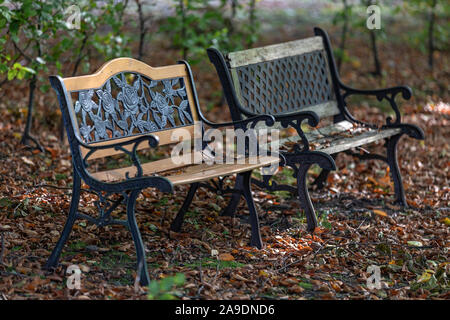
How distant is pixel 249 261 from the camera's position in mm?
4062

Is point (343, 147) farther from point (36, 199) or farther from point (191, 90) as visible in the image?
point (36, 199)

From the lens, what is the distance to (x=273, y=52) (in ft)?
17.2

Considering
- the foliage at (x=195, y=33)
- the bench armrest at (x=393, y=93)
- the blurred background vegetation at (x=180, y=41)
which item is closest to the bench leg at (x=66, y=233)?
the blurred background vegetation at (x=180, y=41)

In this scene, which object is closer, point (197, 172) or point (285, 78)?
point (197, 172)

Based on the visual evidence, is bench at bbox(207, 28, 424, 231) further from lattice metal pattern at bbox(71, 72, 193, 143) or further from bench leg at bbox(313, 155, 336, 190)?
lattice metal pattern at bbox(71, 72, 193, 143)

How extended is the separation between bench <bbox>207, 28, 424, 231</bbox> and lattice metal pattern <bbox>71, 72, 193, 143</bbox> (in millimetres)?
448

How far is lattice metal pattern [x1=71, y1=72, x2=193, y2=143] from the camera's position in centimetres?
392

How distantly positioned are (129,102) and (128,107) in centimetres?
4

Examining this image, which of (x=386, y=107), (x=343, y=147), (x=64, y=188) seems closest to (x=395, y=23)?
(x=386, y=107)

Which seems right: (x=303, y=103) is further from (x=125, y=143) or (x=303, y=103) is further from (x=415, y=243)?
(x=125, y=143)

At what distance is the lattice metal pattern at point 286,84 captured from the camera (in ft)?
16.5

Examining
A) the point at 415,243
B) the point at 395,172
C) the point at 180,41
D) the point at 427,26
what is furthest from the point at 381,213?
the point at 427,26
